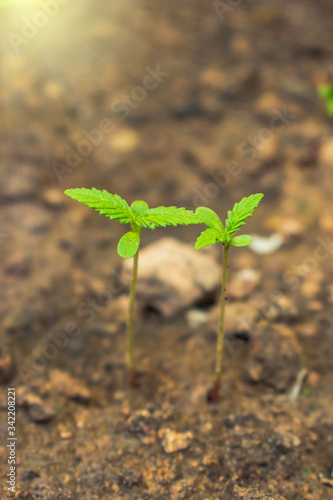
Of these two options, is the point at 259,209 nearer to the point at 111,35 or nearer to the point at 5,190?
the point at 5,190

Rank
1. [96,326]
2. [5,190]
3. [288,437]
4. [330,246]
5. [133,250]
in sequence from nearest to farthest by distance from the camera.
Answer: [133,250] → [288,437] → [96,326] → [330,246] → [5,190]

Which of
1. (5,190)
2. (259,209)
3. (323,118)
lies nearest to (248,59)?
(323,118)

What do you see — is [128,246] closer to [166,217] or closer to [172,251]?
[166,217]

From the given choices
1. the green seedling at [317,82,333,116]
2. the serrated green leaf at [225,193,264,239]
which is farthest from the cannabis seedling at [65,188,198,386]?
the green seedling at [317,82,333,116]

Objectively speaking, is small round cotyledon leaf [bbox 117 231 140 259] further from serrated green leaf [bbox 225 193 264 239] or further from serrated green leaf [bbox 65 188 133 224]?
serrated green leaf [bbox 225 193 264 239]

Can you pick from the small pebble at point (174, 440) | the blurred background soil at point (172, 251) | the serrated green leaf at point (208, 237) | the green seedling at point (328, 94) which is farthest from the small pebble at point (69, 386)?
the green seedling at point (328, 94)

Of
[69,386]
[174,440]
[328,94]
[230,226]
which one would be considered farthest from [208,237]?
[328,94]
